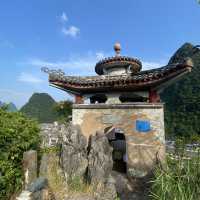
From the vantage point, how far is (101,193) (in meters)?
7.84

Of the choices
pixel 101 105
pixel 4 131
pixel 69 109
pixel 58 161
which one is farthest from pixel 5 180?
pixel 69 109

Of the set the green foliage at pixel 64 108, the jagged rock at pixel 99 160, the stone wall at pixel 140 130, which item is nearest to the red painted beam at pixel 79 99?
the stone wall at pixel 140 130

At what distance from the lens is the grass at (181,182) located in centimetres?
603

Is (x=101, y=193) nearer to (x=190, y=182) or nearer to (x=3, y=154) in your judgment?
(x=190, y=182)

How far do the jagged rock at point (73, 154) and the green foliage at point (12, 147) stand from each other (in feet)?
4.53

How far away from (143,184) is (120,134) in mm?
7183

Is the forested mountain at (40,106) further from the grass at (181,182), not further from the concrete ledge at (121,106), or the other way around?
the grass at (181,182)

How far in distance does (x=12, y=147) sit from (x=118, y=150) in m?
8.97

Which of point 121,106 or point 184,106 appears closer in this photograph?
point 121,106

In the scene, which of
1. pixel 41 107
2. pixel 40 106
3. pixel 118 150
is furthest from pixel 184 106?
pixel 40 106

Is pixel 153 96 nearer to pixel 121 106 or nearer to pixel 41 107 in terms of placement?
pixel 121 106

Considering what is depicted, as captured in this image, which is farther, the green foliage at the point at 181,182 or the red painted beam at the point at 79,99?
the red painted beam at the point at 79,99

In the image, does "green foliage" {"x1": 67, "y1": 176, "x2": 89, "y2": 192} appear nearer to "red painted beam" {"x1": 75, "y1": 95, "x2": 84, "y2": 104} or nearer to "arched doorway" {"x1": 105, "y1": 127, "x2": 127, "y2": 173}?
"arched doorway" {"x1": 105, "y1": 127, "x2": 127, "y2": 173}

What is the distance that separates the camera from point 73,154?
28.3 ft
